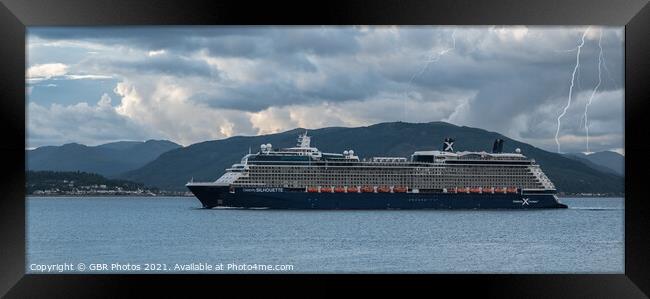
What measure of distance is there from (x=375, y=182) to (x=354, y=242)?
14.0m

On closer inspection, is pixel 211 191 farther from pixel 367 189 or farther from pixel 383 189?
pixel 383 189

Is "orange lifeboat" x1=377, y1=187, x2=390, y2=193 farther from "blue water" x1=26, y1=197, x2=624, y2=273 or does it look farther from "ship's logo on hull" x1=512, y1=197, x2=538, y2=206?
"ship's logo on hull" x1=512, y1=197, x2=538, y2=206

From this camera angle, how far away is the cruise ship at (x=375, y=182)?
35.7m

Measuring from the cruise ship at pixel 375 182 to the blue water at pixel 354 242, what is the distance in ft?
1.69

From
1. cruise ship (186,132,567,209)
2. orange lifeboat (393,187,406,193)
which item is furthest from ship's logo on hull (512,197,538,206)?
orange lifeboat (393,187,406,193)

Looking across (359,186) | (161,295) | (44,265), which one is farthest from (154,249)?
(161,295)

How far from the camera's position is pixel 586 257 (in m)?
21.9

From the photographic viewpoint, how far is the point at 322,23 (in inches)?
274

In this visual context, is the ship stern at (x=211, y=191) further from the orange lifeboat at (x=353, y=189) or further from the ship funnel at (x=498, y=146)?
the ship funnel at (x=498, y=146)

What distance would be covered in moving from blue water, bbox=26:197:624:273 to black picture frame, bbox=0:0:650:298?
17.4 ft

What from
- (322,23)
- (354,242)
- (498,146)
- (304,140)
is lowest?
(354,242)

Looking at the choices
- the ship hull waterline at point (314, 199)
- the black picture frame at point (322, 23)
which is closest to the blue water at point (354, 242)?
the ship hull waterline at point (314, 199)

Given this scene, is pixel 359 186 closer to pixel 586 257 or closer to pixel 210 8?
pixel 586 257

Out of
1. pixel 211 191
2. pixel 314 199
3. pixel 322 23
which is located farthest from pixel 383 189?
pixel 322 23
